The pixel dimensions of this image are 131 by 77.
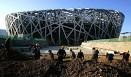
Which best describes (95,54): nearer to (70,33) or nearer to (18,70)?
(18,70)

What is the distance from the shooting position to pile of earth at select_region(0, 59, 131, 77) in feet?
53.3

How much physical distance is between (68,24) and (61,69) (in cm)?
6668

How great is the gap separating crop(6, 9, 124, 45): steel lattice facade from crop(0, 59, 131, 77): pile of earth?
2519 inches

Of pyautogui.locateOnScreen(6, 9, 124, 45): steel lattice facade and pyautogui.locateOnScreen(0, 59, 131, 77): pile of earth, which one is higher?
pyautogui.locateOnScreen(0, 59, 131, 77): pile of earth

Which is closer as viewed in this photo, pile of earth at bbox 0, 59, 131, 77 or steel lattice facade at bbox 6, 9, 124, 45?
pile of earth at bbox 0, 59, 131, 77

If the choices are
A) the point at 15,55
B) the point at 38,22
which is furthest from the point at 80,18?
the point at 15,55

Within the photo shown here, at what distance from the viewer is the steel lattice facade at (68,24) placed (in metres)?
84.2

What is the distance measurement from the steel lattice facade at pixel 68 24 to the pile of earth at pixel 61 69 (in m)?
64.0

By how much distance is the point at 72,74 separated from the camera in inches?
682

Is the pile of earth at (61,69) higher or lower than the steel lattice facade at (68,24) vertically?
higher

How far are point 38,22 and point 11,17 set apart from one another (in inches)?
566

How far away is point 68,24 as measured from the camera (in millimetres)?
85188

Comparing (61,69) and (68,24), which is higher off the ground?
(61,69)

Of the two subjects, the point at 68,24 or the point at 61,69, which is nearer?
the point at 61,69
